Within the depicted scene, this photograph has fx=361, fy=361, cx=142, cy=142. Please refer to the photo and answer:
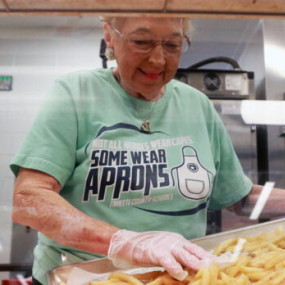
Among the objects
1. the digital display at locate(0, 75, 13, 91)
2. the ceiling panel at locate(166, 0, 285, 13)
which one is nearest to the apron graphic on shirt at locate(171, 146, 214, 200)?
the ceiling panel at locate(166, 0, 285, 13)

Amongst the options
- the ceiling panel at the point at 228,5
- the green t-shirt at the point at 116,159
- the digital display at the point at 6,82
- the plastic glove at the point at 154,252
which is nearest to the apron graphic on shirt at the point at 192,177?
the green t-shirt at the point at 116,159

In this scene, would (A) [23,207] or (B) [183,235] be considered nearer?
(A) [23,207]

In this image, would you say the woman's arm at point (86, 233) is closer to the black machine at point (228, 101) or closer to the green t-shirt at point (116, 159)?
the green t-shirt at point (116, 159)

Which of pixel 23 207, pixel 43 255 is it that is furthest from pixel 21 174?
pixel 43 255

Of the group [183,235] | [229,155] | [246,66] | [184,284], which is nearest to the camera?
[184,284]

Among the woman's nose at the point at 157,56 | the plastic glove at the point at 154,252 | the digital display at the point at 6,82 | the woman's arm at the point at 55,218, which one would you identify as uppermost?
the woman's nose at the point at 157,56

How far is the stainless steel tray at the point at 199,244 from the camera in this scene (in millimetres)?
810

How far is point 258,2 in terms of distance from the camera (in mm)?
667

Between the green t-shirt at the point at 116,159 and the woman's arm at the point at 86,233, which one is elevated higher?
the green t-shirt at the point at 116,159

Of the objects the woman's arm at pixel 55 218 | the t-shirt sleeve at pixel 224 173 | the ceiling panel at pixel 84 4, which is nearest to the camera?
the ceiling panel at pixel 84 4

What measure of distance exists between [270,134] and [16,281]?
784 millimetres

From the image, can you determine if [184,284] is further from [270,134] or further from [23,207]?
[270,134]

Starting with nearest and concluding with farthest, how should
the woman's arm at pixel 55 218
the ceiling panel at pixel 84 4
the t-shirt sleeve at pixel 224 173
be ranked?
the ceiling panel at pixel 84 4, the woman's arm at pixel 55 218, the t-shirt sleeve at pixel 224 173

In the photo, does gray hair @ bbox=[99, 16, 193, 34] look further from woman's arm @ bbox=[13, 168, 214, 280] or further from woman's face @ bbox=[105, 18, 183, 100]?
woman's arm @ bbox=[13, 168, 214, 280]
